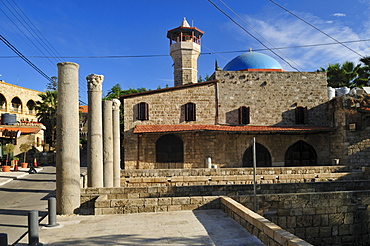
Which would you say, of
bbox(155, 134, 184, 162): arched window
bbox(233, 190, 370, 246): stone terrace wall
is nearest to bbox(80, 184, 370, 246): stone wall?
bbox(233, 190, 370, 246): stone terrace wall

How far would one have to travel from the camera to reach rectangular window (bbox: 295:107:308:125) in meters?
26.8

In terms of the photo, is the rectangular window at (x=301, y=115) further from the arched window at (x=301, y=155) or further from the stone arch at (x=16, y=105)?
the stone arch at (x=16, y=105)

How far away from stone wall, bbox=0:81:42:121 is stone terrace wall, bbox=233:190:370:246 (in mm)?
46521

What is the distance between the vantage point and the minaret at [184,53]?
34.7 metres

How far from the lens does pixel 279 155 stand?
25.8 meters

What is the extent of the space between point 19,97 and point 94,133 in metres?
45.0

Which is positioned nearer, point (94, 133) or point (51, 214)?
point (51, 214)

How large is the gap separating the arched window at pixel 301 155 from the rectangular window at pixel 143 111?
37.0 feet

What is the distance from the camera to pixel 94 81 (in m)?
12.2

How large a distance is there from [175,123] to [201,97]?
2833 millimetres

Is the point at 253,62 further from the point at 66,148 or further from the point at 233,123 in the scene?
the point at 66,148

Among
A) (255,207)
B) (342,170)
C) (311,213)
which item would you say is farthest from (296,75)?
(255,207)

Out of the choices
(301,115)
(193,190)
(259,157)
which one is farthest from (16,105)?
(193,190)

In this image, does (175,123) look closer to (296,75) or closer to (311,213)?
(296,75)
